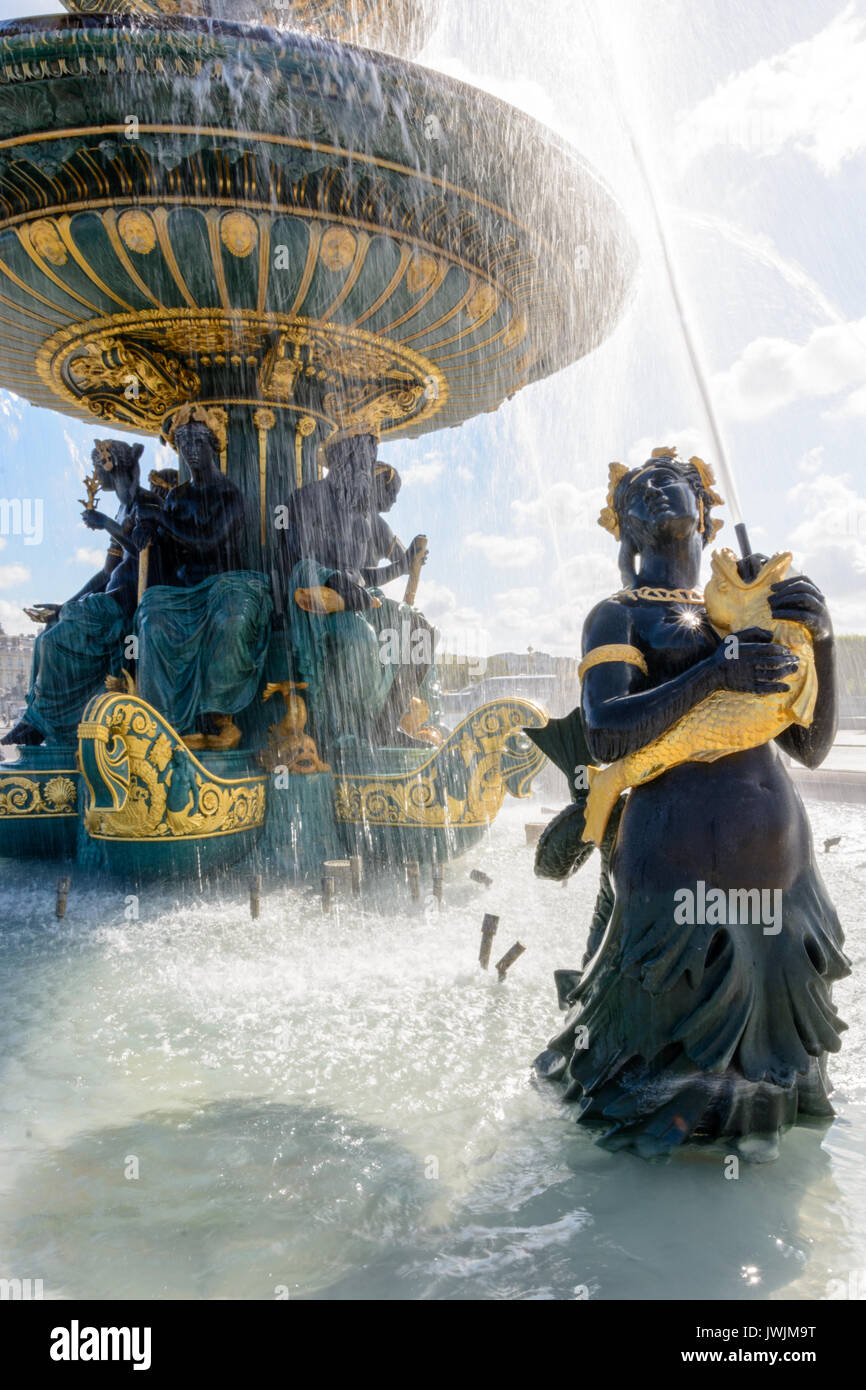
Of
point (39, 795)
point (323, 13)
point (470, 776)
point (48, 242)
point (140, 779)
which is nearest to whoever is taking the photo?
point (140, 779)

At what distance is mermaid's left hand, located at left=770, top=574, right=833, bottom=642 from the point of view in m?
2.36

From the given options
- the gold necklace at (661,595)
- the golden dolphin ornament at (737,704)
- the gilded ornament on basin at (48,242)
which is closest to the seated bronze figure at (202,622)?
the gilded ornament on basin at (48,242)

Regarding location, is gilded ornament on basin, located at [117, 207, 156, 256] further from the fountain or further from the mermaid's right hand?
the mermaid's right hand

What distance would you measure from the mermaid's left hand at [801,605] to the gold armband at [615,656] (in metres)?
0.41

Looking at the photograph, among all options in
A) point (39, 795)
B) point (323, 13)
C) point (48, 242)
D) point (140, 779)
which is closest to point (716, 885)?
point (140, 779)

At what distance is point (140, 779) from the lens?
594cm

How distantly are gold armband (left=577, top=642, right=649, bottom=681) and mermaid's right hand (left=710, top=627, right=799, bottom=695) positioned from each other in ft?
1.00

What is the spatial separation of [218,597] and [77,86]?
3293 mm

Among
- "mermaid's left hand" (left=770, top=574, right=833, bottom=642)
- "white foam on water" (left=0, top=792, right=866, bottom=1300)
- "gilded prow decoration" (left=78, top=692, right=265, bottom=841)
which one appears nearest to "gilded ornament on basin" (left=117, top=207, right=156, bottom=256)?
"gilded prow decoration" (left=78, top=692, right=265, bottom=841)

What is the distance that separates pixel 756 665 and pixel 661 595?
0.54 metres

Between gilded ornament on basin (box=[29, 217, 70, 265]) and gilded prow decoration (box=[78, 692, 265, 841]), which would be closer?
gilded prow decoration (box=[78, 692, 265, 841])

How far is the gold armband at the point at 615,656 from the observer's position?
8.55 feet

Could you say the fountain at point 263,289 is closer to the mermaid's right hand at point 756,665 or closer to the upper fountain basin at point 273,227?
the upper fountain basin at point 273,227

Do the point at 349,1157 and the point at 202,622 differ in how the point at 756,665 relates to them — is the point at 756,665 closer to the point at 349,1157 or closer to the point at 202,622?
the point at 349,1157
